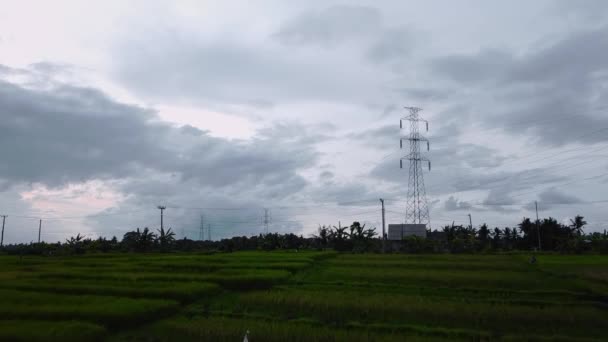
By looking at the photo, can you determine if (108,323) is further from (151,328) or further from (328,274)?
(328,274)

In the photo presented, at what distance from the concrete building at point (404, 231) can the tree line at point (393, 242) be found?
185 cm

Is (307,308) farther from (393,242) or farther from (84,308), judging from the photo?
(393,242)

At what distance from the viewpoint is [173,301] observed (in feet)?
56.5

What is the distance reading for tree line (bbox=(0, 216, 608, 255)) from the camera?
5328 cm

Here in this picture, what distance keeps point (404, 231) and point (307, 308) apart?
52.1m

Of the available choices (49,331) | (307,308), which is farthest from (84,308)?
(307,308)

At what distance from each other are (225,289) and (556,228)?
60884 millimetres

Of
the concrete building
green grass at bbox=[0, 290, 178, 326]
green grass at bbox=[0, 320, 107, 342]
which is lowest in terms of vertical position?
green grass at bbox=[0, 320, 107, 342]

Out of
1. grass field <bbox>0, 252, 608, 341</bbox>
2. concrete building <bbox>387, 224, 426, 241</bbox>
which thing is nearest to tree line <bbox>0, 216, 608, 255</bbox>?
concrete building <bbox>387, 224, 426, 241</bbox>

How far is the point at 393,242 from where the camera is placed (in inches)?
2515

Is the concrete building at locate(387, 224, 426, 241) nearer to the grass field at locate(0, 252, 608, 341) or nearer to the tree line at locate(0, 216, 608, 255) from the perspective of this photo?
the tree line at locate(0, 216, 608, 255)

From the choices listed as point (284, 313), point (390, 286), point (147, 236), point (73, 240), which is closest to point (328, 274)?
point (390, 286)

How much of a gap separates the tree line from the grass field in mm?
31508

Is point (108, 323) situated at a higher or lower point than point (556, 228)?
lower
